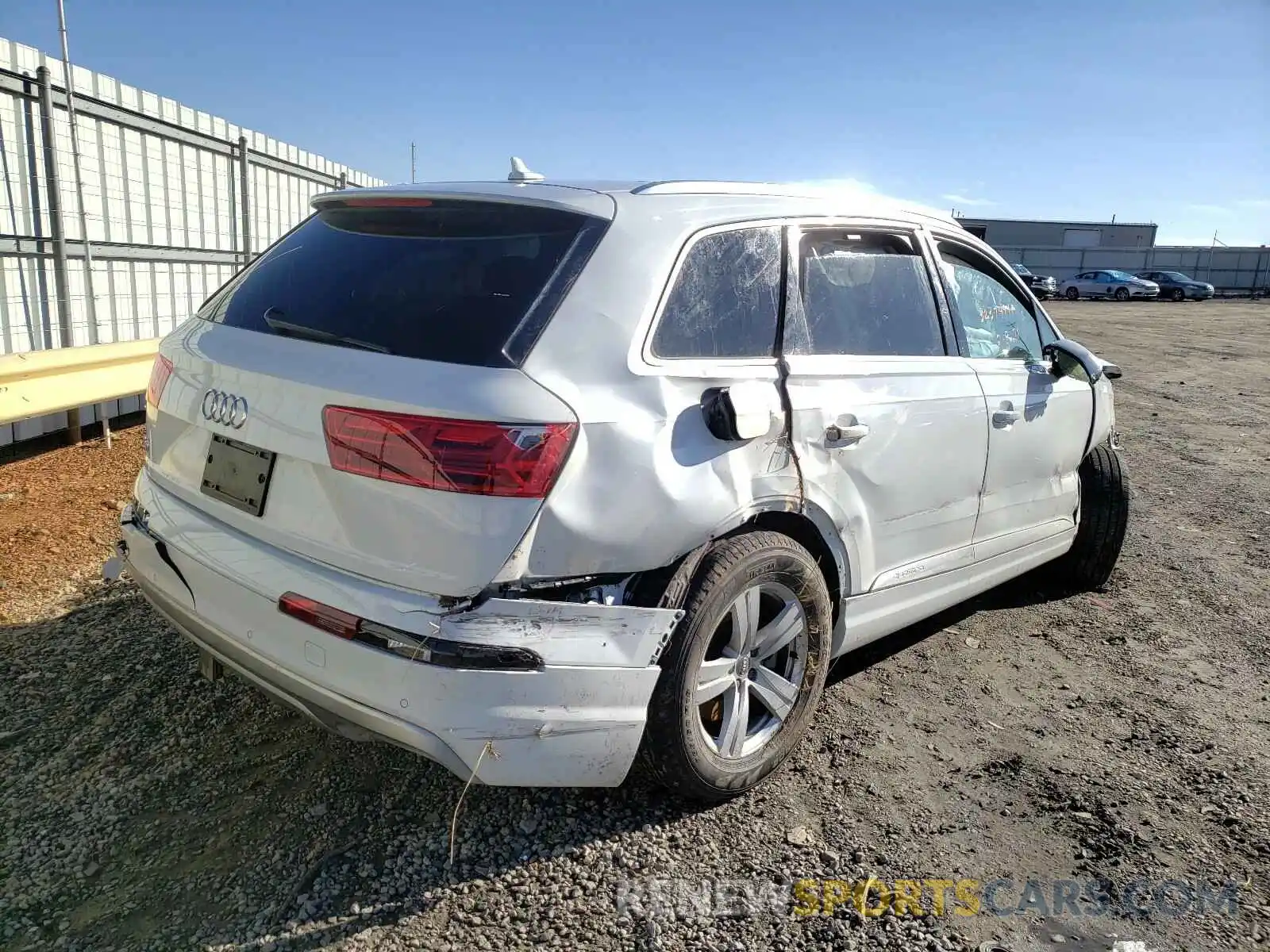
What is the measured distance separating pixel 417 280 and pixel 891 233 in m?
1.91

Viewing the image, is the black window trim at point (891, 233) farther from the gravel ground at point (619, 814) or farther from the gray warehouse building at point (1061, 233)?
the gray warehouse building at point (1061, 233)

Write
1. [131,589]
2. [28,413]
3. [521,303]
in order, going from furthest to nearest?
[28,413]
[131,589]
[521,303]

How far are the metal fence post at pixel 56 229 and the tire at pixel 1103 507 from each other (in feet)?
20.8

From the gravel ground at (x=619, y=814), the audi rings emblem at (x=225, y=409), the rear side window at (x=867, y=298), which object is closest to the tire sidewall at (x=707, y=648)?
the gravel ground at (x=619, y=814)

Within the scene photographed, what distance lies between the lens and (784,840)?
2.67m

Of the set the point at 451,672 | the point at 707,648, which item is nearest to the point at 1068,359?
the point at 707,648

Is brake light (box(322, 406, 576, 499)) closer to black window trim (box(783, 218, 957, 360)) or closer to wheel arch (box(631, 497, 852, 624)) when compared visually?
wheel arch (box(631, 497, 852, 624))

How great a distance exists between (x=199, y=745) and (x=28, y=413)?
11.4ft

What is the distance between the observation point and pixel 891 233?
138 inches

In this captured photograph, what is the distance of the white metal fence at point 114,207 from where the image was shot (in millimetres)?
6051

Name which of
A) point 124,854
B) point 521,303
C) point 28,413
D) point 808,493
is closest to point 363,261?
point 521,303

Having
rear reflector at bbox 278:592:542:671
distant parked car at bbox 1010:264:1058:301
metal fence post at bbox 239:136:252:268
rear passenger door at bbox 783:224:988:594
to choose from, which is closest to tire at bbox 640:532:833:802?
rear passenger door at bbox 783:224:988:594

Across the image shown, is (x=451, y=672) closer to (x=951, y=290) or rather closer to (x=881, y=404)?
(x=881, y=404)

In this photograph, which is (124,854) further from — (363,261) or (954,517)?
(954,517)
